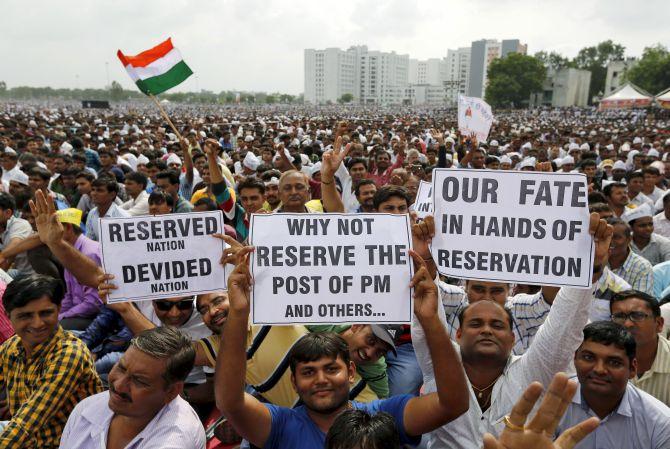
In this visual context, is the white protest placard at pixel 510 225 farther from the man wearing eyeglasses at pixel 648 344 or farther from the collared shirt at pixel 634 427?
the man wearing eyeglasses at pixel 648 344

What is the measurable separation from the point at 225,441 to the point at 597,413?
2048 mm

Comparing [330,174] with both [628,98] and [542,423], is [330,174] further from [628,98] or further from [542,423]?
[628,98]

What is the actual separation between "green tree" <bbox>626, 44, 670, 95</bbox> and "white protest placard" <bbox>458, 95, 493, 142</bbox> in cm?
7928

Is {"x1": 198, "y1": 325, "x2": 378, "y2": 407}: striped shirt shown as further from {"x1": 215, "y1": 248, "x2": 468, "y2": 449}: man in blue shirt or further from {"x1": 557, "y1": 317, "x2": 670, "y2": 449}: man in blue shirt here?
{"x1": 557, "y1": 317, "x2": 670, "y2": 449}: man in blue shirt

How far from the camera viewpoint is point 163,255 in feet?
9.77

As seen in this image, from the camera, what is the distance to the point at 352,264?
250 centimetres

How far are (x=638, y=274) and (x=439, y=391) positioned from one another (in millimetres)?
3034

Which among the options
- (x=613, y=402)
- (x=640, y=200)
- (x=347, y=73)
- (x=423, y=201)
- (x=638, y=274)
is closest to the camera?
(x=613, y=402)

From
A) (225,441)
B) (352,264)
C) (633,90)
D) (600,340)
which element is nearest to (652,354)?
(600,340)

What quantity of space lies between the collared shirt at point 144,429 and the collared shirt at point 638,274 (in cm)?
375

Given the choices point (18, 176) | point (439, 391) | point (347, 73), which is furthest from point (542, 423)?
point (347, 73)

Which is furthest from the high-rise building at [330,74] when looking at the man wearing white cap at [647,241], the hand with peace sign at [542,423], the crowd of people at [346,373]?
the hand with peace sign at [542,423]

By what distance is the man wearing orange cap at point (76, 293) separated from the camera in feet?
13.7

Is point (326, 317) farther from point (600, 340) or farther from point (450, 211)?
point (600, 340)
